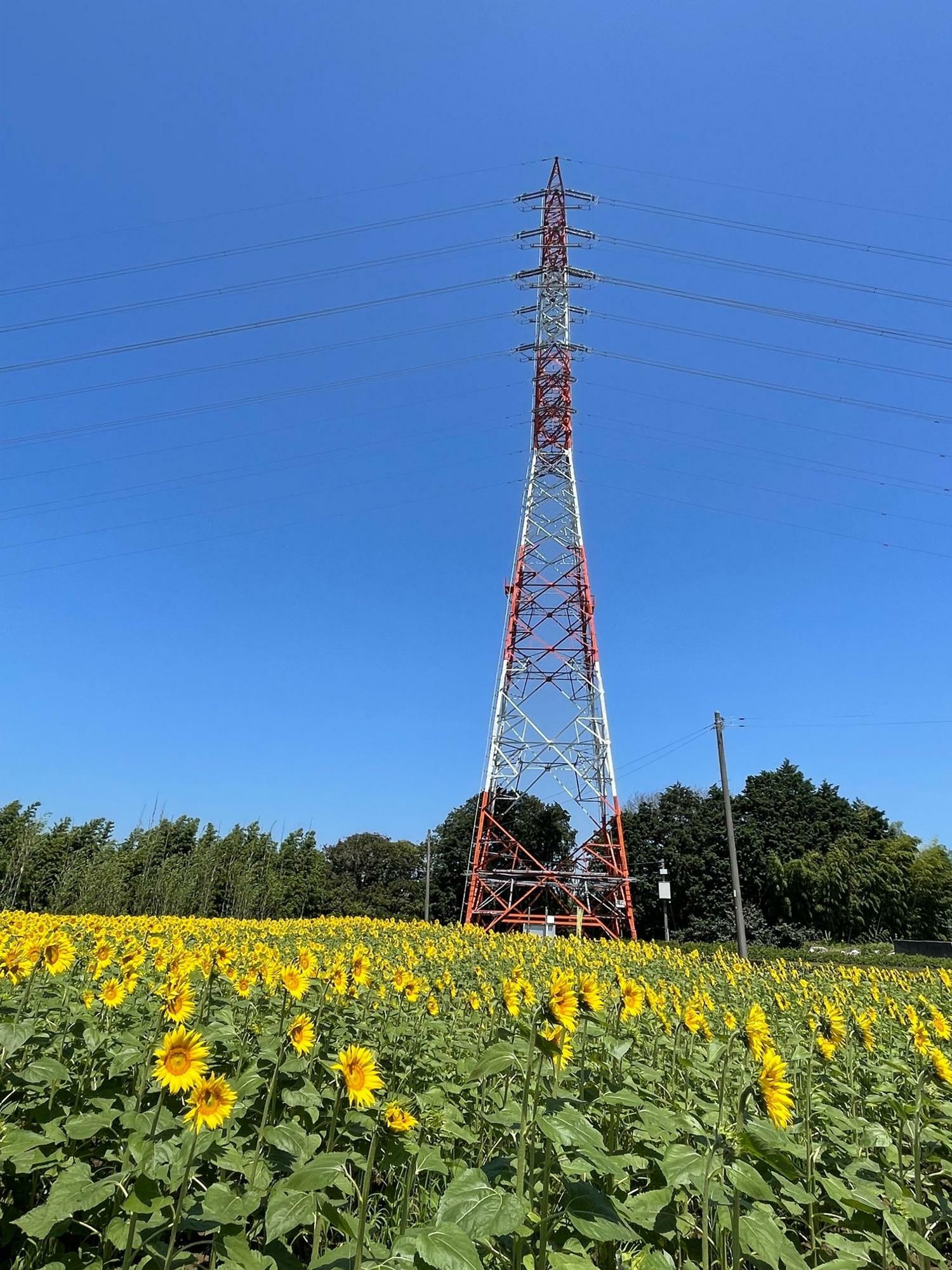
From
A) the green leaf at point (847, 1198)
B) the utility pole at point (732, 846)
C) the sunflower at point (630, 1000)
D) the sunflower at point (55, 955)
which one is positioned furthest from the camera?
the utility pole at point (732, 846)

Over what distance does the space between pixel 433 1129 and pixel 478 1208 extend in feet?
4.73

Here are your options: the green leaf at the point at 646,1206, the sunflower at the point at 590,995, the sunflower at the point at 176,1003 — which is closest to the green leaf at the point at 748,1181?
the green leaf at the point at 646,1206

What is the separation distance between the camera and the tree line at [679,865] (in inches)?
1150

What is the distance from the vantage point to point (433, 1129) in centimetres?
269

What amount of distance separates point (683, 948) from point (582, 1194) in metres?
22.5

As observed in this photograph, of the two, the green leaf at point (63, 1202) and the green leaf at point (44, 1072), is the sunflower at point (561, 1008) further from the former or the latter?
the green leaf at point (44, 1072)

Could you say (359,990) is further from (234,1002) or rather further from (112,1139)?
(112,1139)

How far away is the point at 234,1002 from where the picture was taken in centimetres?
359

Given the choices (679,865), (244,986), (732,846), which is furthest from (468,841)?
(244,986)

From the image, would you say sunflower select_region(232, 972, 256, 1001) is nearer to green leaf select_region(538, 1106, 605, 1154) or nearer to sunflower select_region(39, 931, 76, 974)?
sunflower select_region(39, 931, 76, 974)

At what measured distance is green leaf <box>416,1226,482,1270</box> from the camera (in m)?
1.26

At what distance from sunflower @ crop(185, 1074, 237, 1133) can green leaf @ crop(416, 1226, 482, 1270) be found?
2.57 feet

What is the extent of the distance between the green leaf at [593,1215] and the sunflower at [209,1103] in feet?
3.10

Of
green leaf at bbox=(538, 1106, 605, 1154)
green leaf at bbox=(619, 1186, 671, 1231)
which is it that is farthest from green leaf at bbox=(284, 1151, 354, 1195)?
green leaf at bbox=(619, 1186, 671, 1231)
